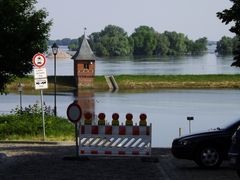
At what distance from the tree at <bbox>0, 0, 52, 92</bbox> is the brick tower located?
8041cm

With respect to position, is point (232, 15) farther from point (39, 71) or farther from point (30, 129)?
point (30, 129)

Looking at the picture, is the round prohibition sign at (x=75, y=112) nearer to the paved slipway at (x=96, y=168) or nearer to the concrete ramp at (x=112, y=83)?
the paved slipway at (x=96, y=168)

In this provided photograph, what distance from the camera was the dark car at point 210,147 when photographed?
1543cm

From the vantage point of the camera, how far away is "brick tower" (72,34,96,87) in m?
113

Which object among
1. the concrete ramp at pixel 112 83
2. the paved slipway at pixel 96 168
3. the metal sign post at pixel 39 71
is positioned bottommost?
the concrete ramp at pixel 112 83

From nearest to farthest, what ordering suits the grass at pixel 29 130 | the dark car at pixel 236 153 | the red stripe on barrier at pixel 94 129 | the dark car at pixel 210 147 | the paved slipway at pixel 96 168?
the dark car at pixel 236 153 < the paved slipway at pixel 96 168 < the dark car at pixel 210 147 < the red stripe on barrier at pixel 94 129 < the grass at pixel 29 130

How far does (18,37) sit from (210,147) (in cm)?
1628

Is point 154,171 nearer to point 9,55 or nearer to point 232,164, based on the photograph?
point 232,164

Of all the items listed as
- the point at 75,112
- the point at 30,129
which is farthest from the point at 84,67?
the point at 75,112

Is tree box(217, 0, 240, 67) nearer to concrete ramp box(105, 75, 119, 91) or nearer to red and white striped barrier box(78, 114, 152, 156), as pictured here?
red and white striped barrier box(78, 114, 152, 156)

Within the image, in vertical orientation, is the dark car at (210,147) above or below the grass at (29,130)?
above

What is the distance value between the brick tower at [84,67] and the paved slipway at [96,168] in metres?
93.6

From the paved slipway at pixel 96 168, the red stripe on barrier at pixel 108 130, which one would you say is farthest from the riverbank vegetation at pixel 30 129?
the red stripe on barrier at pixel 108 130

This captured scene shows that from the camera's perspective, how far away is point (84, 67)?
113250 millimetres
